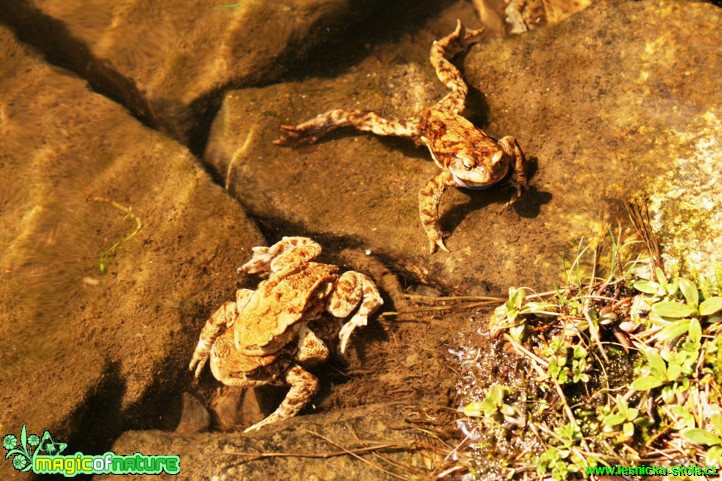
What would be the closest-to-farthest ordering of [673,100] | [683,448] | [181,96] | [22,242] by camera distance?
1. [683,448]
2. [673,100]
3. [22,242]
4. [181,96]

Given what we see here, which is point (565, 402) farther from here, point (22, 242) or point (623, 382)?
point (22, 242)

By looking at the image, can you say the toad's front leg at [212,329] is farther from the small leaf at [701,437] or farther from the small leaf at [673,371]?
the small leaf at [701,437]

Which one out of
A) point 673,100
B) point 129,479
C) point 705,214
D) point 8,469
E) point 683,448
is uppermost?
point 673,100

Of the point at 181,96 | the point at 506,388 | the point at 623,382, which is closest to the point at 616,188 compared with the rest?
the point at 623,382

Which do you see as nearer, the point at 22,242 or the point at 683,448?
the point at 683,448

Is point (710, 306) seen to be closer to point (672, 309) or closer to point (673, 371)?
point (672, 309)

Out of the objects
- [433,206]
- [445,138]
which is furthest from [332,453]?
[445,138]
